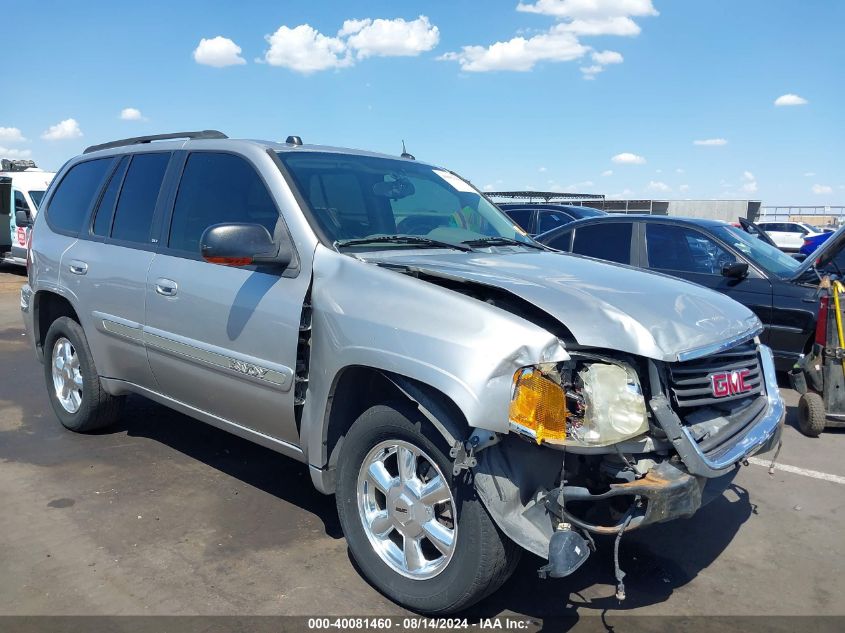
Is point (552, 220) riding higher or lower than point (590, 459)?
higher

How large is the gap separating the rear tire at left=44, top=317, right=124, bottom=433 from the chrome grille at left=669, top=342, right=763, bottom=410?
12.6 ft

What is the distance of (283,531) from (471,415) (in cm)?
173

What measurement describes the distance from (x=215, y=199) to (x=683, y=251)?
5.08 m

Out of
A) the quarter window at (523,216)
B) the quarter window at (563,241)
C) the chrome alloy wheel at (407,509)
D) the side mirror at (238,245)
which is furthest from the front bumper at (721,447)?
the quarter window at (523,216)

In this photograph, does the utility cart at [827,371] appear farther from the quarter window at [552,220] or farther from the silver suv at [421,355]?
the quarter window at [552,220]

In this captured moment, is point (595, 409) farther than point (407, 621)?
No

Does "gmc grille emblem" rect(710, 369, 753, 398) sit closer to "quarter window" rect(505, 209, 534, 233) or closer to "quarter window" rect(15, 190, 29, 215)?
"quarter window" rect(505, 209, 534, 233)

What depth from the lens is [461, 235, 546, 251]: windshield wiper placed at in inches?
160

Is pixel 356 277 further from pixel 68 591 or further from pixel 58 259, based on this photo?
pixel 58 259

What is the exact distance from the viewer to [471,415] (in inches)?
102

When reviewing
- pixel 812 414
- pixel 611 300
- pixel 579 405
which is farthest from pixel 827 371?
pixel 579 405

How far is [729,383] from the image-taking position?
10.2 ft

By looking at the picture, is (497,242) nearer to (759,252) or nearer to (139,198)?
(139,198)

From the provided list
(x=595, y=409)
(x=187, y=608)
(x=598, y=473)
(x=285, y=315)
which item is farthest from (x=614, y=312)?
(x=187, y=608)
